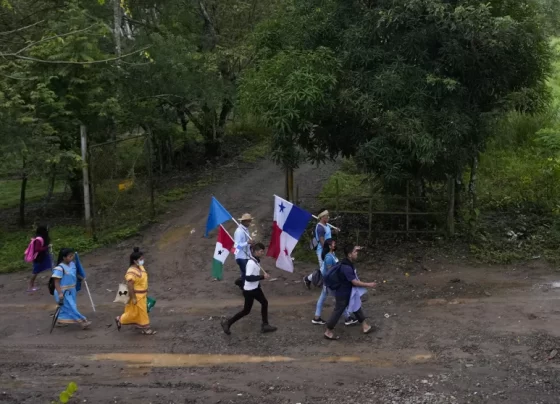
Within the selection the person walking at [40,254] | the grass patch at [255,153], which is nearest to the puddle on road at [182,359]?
the person walking at [40,254]

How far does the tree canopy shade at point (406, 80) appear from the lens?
35.7ft

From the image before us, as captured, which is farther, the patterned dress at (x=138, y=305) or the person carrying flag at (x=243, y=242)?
the person carrying flag at (x=243, y=242)

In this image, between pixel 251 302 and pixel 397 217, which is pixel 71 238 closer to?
pixel 251 302

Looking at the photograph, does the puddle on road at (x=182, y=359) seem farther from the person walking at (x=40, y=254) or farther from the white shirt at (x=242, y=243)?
the person walking at (x=40, y=254)

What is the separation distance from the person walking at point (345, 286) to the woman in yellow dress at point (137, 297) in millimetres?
2795

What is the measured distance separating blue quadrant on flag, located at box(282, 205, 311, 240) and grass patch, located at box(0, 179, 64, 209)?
39.5 ft

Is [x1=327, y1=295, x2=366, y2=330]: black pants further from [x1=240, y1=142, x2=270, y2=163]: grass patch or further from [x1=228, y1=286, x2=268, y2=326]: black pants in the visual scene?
[x1=240, y1=142, x2=270, y2=163]: grass patch

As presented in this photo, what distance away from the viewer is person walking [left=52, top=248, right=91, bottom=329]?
30.0 ft

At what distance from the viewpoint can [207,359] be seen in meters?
8.23

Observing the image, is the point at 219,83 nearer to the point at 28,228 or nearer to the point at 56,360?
the point at 28,228

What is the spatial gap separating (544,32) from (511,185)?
4.46 metres

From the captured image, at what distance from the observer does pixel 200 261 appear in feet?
41.5

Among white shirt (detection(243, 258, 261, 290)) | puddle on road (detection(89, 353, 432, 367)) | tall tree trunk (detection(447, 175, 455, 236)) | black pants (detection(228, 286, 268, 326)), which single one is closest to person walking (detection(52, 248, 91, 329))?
puddle on road (detection(89, 353, 432, 367))

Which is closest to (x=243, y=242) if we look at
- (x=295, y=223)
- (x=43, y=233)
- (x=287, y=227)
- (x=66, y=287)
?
(x=287, y=227)
